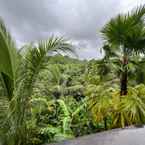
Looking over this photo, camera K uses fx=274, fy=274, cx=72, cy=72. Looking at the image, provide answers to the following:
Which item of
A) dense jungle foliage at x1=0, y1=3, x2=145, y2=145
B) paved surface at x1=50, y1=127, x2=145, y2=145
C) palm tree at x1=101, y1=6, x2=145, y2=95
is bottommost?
paved surface at x1=50, y1=127, x2=145, y2=145

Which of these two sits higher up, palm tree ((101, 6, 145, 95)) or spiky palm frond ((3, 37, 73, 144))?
palm tree ((101, 6, 145, 95))

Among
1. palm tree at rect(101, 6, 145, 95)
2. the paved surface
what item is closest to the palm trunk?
palm tree at rect(101, 6, 145, 95)

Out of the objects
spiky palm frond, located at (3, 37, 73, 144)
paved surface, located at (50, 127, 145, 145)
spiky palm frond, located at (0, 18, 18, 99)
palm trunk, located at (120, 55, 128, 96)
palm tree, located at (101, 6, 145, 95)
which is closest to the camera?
paved surface, located at (50, 127, 145, 145)

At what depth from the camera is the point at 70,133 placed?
6594mm

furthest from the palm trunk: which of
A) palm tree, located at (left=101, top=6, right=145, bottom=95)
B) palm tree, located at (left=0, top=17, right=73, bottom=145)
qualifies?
palm tree, located at (left=0, top=17, right=73, bottom=145)

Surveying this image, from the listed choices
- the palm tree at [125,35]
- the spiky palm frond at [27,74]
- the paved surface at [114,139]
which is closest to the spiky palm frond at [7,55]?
the spiky palm frond at [27,74]

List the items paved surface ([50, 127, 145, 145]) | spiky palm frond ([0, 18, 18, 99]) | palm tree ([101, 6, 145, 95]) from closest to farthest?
paved surface ([50, 127, 145, 145]) < spiky palm frond ([0, 18, 18, 99]) < palm tree ([101, 6, 145, 95])

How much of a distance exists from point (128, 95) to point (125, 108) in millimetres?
345

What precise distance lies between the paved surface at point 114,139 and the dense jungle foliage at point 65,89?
4.70ft

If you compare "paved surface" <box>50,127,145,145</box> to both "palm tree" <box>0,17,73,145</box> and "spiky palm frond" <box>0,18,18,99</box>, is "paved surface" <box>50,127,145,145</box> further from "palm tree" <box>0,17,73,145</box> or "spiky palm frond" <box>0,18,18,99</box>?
"spiky palm frond" <box>0,18,18,99</box>

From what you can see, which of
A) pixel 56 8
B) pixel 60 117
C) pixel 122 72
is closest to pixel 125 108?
pixel 122 72

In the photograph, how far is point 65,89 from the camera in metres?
8.82

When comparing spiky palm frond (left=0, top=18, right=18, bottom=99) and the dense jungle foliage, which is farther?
the dense jungle foliage

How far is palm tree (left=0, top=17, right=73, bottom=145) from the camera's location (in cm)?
420
